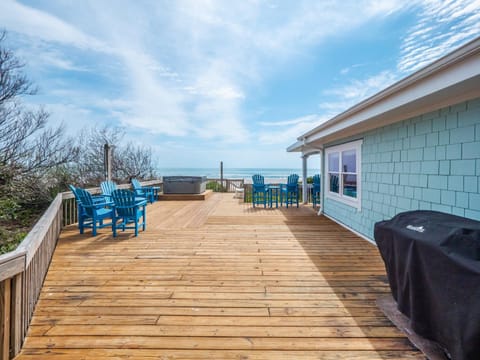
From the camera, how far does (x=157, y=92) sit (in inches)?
359

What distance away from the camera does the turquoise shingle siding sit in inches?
94.3

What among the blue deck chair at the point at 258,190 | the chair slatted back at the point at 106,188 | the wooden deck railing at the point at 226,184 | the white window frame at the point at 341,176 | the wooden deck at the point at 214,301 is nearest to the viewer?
the wooden deck at the point at 214,301

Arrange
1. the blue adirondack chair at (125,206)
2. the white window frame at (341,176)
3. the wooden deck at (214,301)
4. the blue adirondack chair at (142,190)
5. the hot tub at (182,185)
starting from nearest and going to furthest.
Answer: the wooden deck at (214,301) < the blue adirondack chair at (125,206) < the white window frame at (341,176) < the blue adirondack chair at (142,190) < the hot tub at (182,185)

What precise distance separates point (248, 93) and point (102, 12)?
6.56m

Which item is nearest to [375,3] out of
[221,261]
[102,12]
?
[221,261]

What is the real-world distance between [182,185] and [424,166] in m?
8.25

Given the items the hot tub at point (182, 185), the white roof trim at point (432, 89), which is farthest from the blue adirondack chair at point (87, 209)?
the hot tub at point (182, 185)

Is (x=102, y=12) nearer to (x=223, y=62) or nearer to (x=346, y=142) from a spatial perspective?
(x=223, y=62)

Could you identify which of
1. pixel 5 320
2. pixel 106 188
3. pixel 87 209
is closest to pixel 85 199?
pixel 87 209

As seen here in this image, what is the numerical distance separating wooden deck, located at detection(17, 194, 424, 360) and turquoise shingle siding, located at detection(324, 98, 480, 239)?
2.98 ft

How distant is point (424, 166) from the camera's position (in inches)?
119

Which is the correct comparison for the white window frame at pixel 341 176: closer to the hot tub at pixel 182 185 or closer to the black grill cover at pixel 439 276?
the black grill cover at pixel 439 276

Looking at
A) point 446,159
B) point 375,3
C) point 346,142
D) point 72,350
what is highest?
point 375,3

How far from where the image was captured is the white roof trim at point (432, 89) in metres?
1.72
